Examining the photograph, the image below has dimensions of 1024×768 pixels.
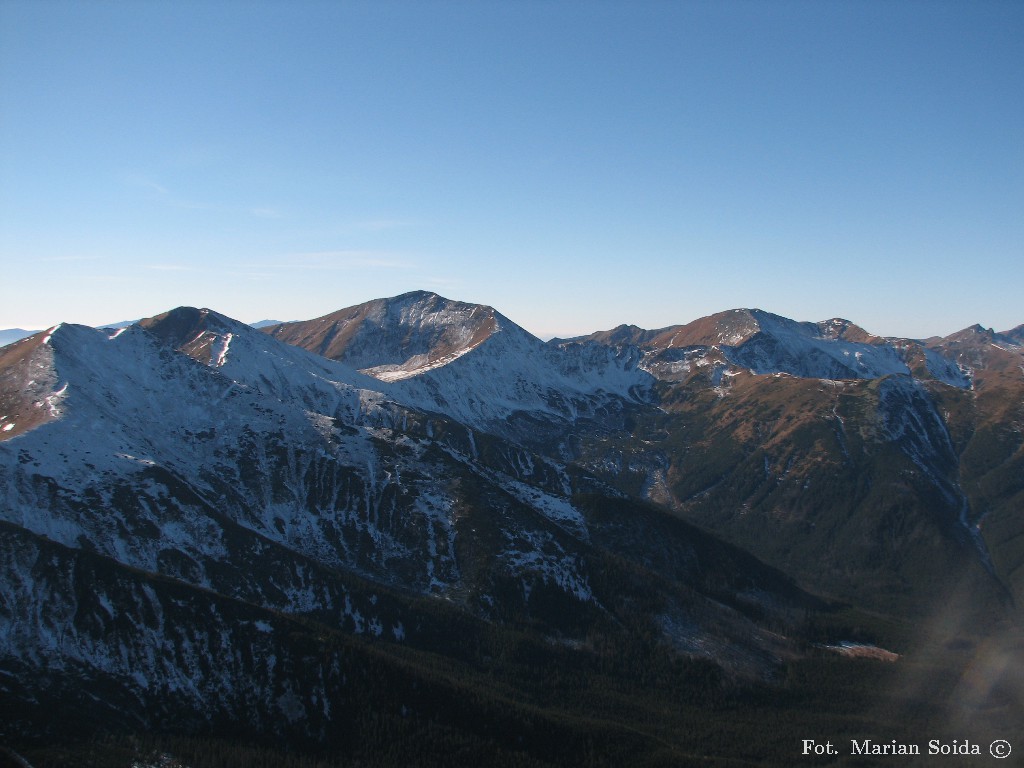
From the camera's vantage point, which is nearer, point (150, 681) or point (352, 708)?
point (150, 681)

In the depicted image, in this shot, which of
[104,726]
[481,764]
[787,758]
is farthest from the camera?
[787,758]

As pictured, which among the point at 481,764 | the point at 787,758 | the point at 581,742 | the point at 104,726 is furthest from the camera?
the point at 787,758

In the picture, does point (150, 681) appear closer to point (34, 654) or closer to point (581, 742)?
point (34, 654)

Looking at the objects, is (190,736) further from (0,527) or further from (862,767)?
(862,767)

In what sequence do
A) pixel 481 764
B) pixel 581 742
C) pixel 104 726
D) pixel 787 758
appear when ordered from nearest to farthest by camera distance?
pixel 104 726
pixel 481 764
pixel 581 742
pixel 787 758

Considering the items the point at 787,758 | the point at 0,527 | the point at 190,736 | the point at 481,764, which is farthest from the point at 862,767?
the point at 0,527

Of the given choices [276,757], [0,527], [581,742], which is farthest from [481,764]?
[0,527]

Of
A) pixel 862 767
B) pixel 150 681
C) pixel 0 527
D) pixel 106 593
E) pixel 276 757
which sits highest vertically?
pixel 0 527

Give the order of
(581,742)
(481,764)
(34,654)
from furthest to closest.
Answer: (581,742)
(481,764)
(34,654)

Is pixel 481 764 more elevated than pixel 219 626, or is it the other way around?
pixel 219 626
